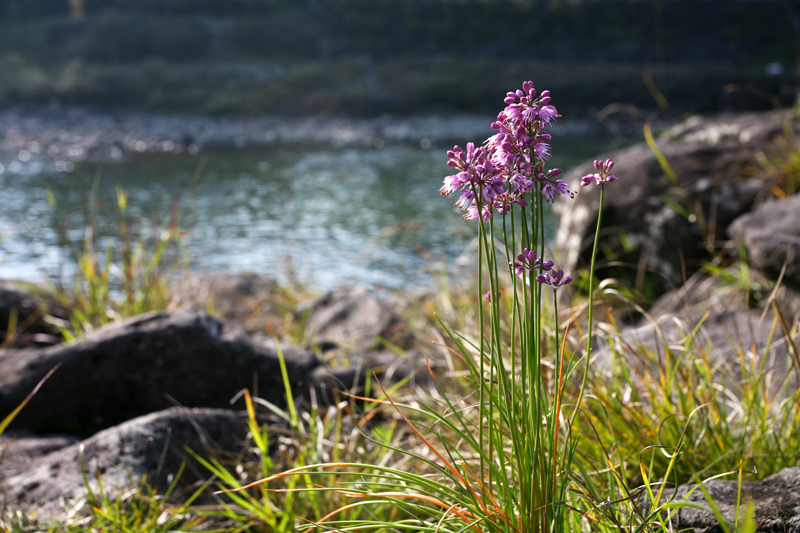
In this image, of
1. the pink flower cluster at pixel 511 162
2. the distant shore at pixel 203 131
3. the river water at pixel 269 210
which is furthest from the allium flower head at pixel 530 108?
the distant shore at pixel 203 131

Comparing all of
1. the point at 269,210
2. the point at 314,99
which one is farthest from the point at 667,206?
the point at 314,99

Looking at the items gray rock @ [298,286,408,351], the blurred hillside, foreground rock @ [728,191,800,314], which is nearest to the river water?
gray rock @ [298,286,408,351]

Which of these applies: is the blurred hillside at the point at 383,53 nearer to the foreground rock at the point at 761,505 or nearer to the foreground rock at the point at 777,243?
the foreground rock at the point at 777,243

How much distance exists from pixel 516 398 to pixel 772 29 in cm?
4512

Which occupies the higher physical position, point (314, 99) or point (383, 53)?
point (383, 53)

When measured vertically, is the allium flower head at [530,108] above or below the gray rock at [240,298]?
above

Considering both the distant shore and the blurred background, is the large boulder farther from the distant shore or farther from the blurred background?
the distant shore

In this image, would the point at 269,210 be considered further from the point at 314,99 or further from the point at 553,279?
the point at 314,99

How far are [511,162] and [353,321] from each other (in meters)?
3.95

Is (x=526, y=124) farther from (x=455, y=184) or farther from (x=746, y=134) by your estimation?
(x=746, y=134)

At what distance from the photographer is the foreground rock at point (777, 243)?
7.74ft

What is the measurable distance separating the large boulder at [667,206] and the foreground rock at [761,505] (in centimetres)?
231

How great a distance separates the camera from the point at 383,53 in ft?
134

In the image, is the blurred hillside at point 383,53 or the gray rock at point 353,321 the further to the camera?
the blurred hillside at point 383,53
